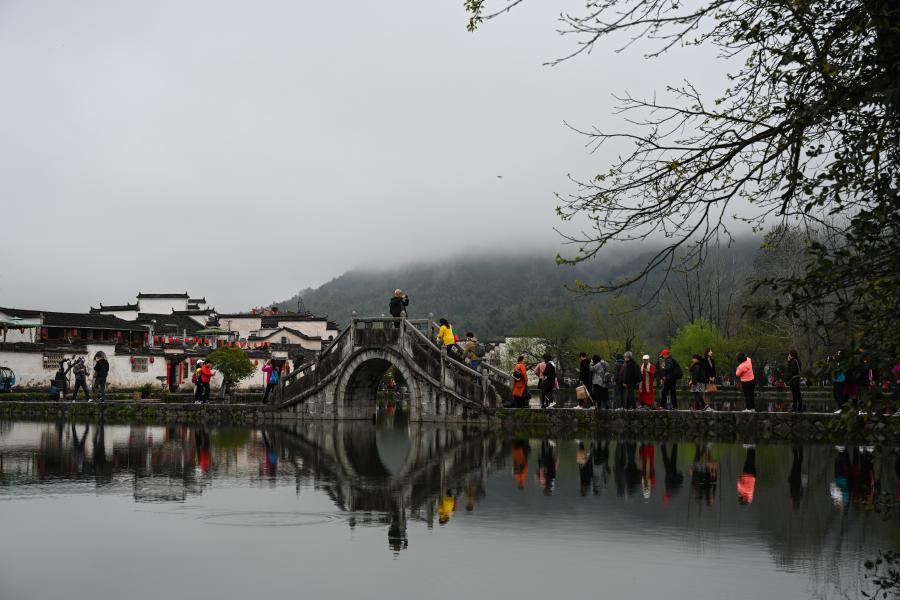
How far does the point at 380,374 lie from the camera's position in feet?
121

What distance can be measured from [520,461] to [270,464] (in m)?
5.01

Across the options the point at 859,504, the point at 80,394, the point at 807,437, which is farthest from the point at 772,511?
the point at 80,394

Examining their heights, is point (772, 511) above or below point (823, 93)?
below

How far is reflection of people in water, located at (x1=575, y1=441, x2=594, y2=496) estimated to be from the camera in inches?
603

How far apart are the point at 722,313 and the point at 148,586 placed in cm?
8623

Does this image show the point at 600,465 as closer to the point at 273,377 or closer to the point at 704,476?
the point at 704,476

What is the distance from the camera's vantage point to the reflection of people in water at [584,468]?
15.3 metres

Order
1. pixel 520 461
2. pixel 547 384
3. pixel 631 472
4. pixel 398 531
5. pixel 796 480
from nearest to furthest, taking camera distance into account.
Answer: pixel 398 531 → pixel 796 480 → pixel 631 472 → pixel 520 461 → pixel 547 384

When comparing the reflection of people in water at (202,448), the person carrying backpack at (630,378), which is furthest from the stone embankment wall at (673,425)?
the reflection of people in water at (202,448)

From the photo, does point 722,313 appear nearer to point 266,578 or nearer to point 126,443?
point 126,443

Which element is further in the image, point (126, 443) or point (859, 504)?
point (126, 443)

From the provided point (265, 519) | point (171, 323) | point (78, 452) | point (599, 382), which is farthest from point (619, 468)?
point (171, 323)

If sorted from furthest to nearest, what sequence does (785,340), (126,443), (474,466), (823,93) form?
1. (785,340)
2. (126,443)
3. (474,466)
4. (823,93)

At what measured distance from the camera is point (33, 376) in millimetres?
50406
